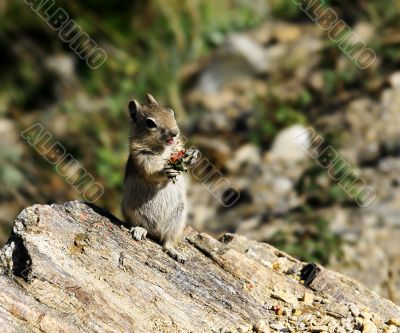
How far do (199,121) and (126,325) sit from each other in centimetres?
892

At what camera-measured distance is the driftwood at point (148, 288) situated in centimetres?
531

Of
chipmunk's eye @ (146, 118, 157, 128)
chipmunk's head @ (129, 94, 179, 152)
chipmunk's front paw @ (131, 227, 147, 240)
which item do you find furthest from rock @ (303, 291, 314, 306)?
chipmunk's eye @ (146, 118, 157, 128)

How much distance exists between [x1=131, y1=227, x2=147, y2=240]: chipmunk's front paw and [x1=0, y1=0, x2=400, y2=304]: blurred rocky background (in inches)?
104

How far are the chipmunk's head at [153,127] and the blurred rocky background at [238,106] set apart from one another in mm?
2524

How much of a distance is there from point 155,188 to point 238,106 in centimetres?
784

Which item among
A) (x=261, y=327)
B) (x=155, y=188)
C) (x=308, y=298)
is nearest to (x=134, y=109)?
(x=155, y=188)

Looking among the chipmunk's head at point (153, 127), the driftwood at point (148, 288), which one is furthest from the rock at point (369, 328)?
the chipmunk's head at point (153, 127)

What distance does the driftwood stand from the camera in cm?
531

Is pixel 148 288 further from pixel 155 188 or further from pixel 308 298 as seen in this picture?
pixel 308 298

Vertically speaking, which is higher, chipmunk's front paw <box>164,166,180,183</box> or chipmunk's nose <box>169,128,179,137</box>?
chipmunk's nose <box>169,128,179,137</box>

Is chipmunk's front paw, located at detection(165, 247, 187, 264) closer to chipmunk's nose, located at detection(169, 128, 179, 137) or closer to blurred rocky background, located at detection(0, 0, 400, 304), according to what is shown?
chipmunk's nose, located at detection(169, 128, 179, 137)

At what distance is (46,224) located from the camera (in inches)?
228

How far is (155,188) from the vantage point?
673 centimetres

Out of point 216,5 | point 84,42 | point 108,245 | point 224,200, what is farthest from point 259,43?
point 108,245
